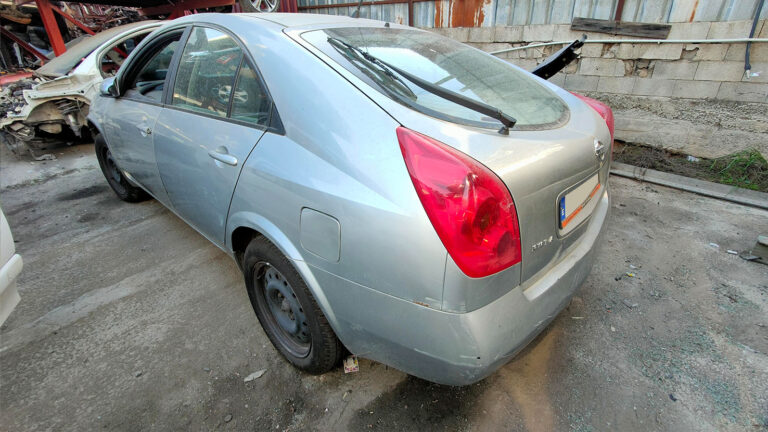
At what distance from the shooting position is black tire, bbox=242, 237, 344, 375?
5.20 feet

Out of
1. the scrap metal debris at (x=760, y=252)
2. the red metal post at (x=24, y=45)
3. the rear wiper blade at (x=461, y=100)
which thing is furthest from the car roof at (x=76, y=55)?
the scrap metal debris at (x=760, y=252)

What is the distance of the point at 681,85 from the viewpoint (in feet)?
13.6

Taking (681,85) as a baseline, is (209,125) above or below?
above

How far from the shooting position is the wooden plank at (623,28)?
4.12 metres

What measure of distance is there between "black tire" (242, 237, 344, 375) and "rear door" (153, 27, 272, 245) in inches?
12.6

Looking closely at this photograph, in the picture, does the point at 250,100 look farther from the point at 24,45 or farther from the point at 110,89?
the point at 24,45

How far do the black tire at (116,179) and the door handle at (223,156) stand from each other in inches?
93.7

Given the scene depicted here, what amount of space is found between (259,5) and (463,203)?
26.0 ft

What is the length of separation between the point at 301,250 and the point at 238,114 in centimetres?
80

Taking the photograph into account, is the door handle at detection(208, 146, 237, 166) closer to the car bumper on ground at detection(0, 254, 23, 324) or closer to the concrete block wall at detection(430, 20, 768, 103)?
the car bumper on ground at detection(0, 254, 23, 324)

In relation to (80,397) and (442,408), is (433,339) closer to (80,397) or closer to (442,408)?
(442,408)

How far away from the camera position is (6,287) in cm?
163

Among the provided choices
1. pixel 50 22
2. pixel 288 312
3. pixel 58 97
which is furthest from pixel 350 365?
pixel 50 22

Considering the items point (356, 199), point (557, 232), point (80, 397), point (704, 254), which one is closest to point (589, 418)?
point (557, 232)
